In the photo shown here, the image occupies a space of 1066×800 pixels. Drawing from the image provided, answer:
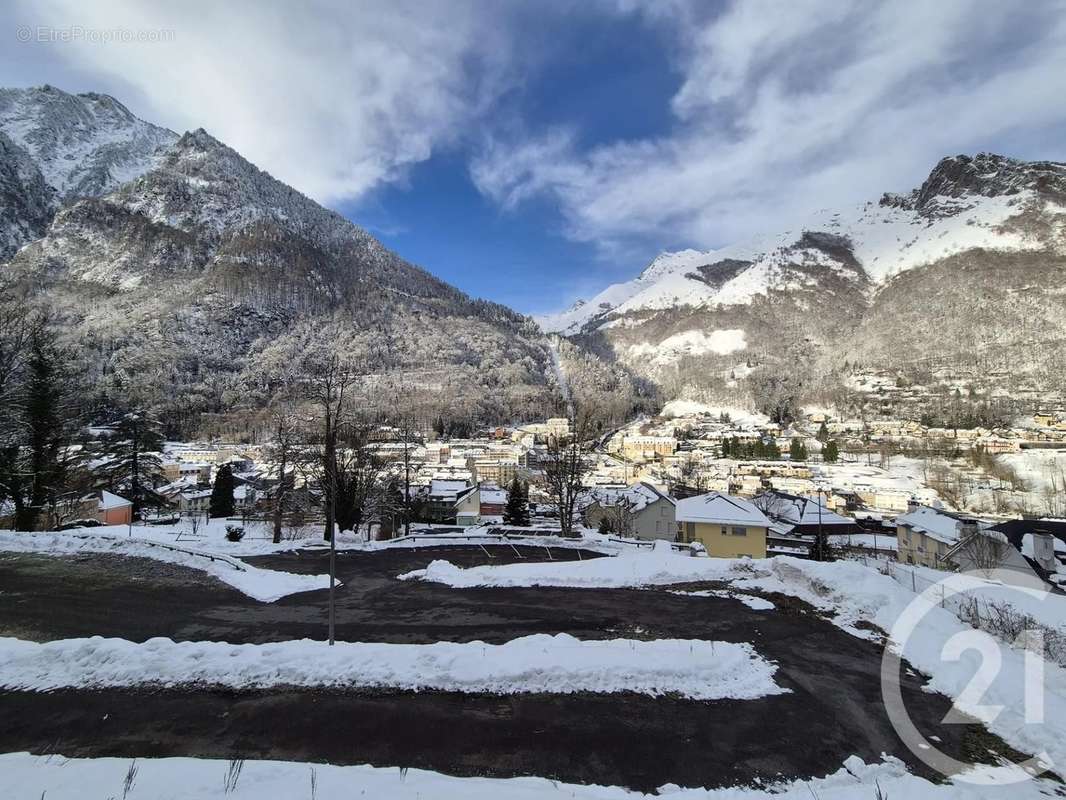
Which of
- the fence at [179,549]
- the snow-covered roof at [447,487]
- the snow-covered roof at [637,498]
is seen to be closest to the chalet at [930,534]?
the snow-covered roof at [637,498]

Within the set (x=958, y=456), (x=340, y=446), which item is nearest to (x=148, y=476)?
(x=340, y=446)

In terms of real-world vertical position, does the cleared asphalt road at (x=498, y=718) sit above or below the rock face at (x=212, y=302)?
below

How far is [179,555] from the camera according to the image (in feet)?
49.2

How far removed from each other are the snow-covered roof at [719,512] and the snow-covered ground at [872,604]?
8.92 m

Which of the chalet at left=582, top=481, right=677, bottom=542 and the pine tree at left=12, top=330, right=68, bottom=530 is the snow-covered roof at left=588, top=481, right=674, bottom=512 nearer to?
the chalet at left=582, top=481, right=677, bottom=542

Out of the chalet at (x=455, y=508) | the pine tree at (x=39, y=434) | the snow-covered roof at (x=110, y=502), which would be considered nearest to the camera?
the pine tree at (x=39, y=434)

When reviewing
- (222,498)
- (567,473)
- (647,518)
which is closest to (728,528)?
(567,473)

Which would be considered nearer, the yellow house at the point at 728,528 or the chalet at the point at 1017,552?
the yellow house at the point at 728,528

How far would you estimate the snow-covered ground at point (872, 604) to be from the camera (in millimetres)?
6554

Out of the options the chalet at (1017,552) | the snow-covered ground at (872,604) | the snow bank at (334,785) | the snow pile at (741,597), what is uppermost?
the snow bank at (334,785)

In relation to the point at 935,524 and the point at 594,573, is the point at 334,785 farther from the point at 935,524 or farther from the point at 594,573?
the point at 935,524

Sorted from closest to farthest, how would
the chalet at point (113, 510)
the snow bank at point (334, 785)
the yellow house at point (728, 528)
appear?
the snow bank at point (334, 785), the yellow house at point (728, 528), the chalet at point (113, 510)

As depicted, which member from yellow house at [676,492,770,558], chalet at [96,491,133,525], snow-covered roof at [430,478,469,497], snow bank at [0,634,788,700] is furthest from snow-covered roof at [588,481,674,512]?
chalet at [96,491,133,525]

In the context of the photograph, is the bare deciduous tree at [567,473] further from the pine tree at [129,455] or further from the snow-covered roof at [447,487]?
the pine tree at [129,455]
